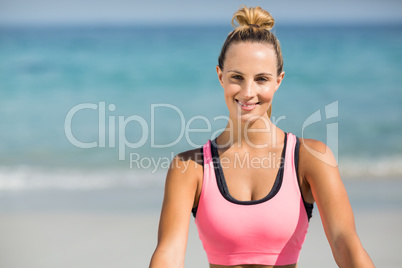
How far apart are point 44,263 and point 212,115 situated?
6450mm

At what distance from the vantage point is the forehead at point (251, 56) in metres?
2.41

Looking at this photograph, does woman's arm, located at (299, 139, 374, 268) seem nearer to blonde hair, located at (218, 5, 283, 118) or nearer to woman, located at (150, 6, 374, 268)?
woman, located at (150, 6, 374, 268)

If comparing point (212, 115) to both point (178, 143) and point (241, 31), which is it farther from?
point (241, 31)

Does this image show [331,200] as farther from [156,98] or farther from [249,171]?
[156,98]

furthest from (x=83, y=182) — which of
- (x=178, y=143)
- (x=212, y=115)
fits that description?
(x=212, y=115)

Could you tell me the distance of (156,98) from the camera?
43.1 feet

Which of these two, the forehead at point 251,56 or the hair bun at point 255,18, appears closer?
the forehead at point 251,56

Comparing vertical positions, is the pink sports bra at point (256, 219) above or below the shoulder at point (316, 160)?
below

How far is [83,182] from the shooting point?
8062mm

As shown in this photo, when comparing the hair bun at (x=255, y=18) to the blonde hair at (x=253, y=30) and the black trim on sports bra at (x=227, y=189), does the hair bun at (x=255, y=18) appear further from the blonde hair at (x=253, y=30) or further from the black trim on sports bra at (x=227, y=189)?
the black trim on sports bra at (x=227, y=189)

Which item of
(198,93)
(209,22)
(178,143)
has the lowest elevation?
(178,143)

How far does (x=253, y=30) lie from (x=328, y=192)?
727mm

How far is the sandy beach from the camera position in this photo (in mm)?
5188

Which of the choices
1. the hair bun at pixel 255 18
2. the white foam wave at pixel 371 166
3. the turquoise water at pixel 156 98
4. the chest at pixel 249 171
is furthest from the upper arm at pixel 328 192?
the turquoise water at pixel 156 98
